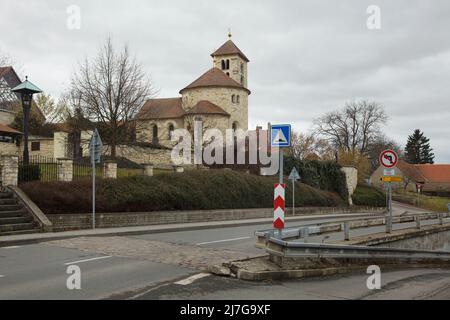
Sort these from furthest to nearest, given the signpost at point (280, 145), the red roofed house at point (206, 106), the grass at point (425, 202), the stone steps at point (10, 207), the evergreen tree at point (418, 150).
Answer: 1. the evergreen tree at point (418, 150)
2. the red roofed house at point (206, 106)
3. the grass at point (425, 202)
4. the stone steps at point (10, 207)
5. the signpost at point (280, 145)

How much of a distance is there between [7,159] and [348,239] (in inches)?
532

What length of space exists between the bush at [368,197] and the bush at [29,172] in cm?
4320

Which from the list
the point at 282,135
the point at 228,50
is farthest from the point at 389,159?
the point at 228,50

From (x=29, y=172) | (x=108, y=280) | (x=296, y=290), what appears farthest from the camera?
(x=29, y=172)

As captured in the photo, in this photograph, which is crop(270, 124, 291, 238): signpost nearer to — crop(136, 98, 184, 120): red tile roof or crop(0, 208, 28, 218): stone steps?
crop(0, 208, 28, 218): stone steps

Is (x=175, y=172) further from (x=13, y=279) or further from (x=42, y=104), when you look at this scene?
(x=42, y=104)

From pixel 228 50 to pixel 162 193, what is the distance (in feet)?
203

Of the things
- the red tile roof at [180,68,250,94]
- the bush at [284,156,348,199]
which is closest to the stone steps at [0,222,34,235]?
the bush at [284,156,348,199]

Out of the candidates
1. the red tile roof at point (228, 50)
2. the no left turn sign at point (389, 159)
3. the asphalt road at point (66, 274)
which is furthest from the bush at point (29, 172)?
the red tile roof at point (228, 50)

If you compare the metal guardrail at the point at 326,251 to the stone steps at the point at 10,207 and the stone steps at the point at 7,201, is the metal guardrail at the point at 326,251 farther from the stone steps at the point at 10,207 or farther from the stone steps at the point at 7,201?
the stone steps at the point at 7,201

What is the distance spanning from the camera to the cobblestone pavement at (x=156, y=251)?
1110 cm

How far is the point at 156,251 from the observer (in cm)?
1266

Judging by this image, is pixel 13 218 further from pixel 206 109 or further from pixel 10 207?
pixel 206 109
